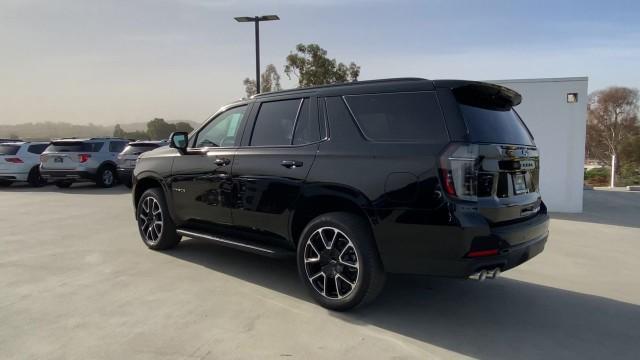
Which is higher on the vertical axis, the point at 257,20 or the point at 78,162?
the point at 257,20

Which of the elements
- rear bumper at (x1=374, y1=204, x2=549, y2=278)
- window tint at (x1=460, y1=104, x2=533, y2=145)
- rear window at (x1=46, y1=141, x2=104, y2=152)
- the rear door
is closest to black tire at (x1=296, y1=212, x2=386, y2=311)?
rear bumper at (x1=374, y1=204, x2=549, y2=278)

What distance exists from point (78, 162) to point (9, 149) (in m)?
2.96

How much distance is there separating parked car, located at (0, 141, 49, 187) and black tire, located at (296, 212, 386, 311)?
14.7 m

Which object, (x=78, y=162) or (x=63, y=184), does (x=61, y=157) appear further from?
(x=63, y=184)

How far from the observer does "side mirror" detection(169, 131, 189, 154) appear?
5414 millimetres

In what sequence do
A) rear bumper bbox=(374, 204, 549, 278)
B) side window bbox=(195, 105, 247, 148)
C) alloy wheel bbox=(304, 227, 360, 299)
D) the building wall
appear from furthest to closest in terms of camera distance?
the building wall
side window bbox=(195, 105, 247, 148)
alloy wheel bbox=(304, 227, 360, 299)
rear bumper bbox=(374, 204, 549, 278)

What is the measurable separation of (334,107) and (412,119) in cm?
81

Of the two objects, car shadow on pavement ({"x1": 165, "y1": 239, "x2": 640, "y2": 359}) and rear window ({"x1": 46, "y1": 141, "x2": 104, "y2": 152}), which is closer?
car shadow on pavement ({"x1": 165, "y1": 239, "x2": 640, "y2": 359})

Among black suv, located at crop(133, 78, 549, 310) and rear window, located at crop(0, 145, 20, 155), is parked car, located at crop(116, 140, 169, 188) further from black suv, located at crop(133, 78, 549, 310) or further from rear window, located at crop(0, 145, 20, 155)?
black suv, located at crop(133, 78, 549, 310)

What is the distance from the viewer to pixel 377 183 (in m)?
3.60

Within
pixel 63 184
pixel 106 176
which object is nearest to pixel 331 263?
pixel 106 176

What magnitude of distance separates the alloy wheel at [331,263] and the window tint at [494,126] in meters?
1.33

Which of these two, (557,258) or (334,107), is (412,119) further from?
(557,258)

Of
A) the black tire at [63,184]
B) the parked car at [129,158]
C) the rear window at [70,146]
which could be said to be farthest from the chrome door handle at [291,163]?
the black tire at [63,184]
